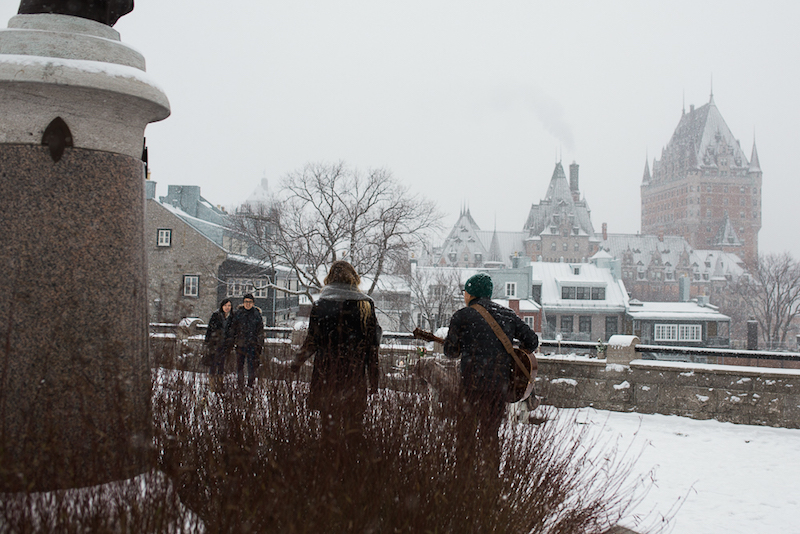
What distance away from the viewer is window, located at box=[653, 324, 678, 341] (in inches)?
2272

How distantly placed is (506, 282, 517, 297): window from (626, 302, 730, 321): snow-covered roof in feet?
35.5

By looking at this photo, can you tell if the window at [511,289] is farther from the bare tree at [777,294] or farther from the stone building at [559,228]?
the stone building at [559,228]

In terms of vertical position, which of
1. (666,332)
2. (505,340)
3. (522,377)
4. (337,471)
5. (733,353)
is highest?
(505,340)

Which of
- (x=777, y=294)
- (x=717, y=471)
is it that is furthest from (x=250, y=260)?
(x=777, y=294)

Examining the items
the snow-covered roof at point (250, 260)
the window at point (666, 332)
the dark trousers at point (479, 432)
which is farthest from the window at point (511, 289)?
the dark trousers at point (479, 432)

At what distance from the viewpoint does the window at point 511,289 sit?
59906 mm

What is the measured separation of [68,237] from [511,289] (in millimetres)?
58911

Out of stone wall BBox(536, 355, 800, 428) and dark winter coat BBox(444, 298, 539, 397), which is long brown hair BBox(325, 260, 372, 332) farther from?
stone wall BBox(536, 355, 800, 428)

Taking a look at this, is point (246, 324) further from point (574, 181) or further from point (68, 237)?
point (574, 181)

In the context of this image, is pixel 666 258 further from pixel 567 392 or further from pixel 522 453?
pixel 522 453

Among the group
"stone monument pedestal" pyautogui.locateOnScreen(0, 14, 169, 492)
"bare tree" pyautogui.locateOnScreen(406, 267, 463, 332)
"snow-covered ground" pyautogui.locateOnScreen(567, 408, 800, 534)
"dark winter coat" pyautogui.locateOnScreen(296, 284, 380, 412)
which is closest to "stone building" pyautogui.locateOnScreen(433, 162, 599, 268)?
"bare tree" pyautogui.locateOnScreen(406, 267, 463, 332)

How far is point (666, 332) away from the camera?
57.8 metres

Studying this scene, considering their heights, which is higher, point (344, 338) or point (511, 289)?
point (344, 338)

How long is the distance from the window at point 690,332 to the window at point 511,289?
15982 mm
